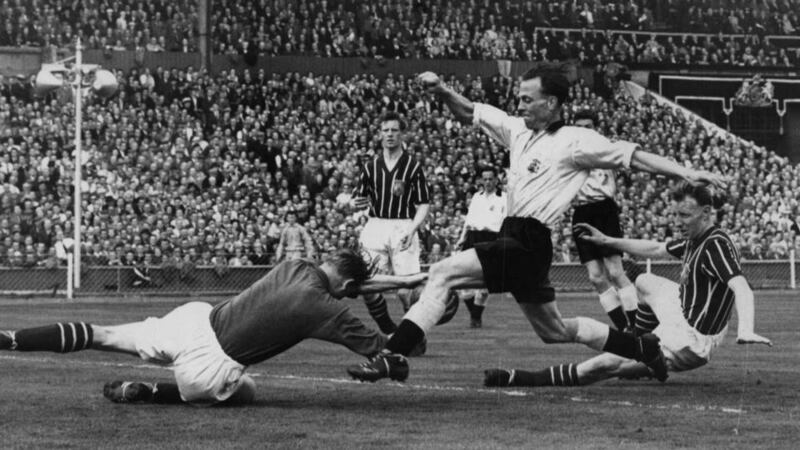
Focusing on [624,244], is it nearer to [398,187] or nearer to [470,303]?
[398,187]

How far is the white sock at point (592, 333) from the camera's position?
1138 centimetres

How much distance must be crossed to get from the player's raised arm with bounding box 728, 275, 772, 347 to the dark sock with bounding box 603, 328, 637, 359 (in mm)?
821

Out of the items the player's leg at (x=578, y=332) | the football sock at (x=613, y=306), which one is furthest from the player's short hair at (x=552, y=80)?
the football sock at (x=613, y=306)

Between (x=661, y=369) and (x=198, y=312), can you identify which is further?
(x=661, y=369)

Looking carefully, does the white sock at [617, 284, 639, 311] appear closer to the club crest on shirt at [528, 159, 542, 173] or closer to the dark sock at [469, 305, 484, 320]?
the club crest on shirt at [528, 159, 542, 173]

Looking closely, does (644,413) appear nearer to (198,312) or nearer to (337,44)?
(198,312)

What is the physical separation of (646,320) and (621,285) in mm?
2989

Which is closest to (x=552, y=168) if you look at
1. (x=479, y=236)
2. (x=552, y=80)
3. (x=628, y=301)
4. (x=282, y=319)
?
(x=552, y=80)

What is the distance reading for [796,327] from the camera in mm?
22172

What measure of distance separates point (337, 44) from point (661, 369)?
113 ft

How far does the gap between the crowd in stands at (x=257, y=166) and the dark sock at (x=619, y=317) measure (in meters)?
14.8

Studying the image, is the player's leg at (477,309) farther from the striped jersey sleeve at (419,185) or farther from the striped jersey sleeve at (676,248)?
the striped jersey sleeve at (676,248)

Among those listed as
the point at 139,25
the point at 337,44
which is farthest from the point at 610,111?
the point at 139,25

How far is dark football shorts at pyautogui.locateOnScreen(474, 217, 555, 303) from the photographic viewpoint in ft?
36.2
